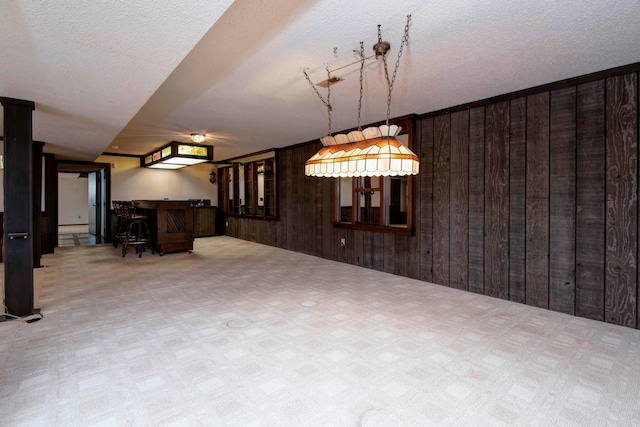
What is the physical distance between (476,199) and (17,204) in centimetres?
531

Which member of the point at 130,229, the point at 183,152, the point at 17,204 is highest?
the point at 183,152

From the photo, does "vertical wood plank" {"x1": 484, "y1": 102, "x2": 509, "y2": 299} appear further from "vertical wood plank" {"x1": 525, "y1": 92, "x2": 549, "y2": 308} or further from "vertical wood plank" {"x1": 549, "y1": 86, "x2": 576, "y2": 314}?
"vertical wood plank" {"x1": 549, "y1": 86, "x2": 576, "y2": 314}

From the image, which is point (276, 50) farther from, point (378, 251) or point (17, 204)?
point (378, 251)

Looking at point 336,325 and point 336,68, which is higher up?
point 336,68

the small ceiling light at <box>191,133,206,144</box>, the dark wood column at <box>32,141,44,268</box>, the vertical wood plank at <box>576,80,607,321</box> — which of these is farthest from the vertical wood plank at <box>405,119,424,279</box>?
the dark wood column at <box>32,141,44,268</box>

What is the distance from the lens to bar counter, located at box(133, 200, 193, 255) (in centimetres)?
689

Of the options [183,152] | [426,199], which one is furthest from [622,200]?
[183,152]

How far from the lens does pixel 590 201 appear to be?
10.9ft

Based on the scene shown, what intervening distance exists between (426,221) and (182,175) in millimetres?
8528

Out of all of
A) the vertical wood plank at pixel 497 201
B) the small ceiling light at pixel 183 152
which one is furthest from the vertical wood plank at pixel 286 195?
the vertical wood plank at pixel 497 201

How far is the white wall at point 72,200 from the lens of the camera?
1398 centimetres

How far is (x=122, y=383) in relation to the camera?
2074 mm

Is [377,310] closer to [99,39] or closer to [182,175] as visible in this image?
[99,39]

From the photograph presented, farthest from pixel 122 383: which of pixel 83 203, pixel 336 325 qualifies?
pixel 83 203
